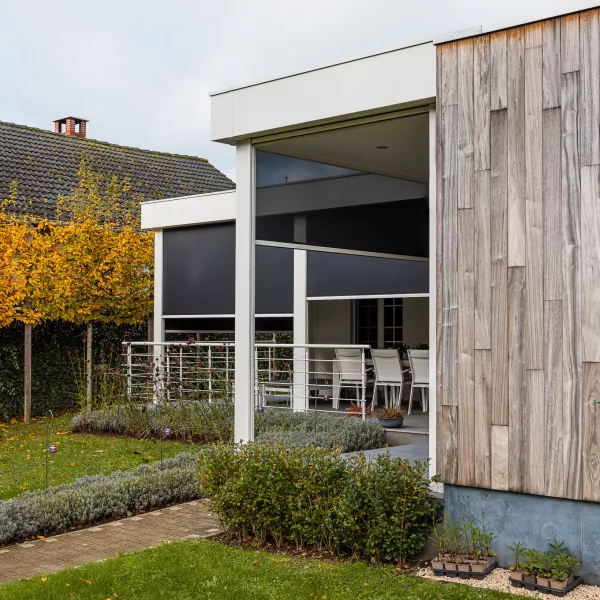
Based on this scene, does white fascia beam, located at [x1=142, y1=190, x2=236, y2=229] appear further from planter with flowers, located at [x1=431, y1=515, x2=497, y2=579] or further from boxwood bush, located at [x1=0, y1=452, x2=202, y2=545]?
planter with flowers, located at [x1=431, y1=515, x2=497, y2=579]

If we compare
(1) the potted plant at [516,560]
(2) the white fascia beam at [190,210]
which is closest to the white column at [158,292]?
(2) the white fascia beam at [190,210]

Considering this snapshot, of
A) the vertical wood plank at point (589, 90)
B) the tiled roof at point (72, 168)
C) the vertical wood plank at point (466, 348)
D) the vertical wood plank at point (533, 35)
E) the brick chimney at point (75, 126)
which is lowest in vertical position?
the vertical wood plank at point (466, 348)

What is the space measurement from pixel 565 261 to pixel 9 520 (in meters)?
4.23

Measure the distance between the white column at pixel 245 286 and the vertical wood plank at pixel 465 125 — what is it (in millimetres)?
2247

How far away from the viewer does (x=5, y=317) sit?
493 inches

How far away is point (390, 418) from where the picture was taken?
31.2ft

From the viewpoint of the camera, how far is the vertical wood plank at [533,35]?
4969 millimetres

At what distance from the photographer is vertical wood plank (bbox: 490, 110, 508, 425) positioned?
5020 mm

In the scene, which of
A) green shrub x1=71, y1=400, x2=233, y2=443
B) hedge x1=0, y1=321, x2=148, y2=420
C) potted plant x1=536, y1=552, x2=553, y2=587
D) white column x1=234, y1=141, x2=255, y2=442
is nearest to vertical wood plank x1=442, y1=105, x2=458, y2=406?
potted plant x1=536, y1=552, x2=553, y2=587

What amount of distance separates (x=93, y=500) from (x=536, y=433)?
3.64 m

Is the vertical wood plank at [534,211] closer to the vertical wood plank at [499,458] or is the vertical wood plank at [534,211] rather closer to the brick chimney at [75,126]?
the vertical wood plank at [499,458]

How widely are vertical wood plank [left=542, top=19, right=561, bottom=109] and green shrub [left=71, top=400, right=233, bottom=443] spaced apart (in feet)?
20.7

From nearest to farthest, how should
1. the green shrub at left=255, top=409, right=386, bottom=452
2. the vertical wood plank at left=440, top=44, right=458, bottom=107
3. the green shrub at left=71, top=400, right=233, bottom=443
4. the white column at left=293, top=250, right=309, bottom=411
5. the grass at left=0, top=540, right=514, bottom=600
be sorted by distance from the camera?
the grass at left=0, top=540, right=514, bottom=600
the vertical wood plank at left=440, top=44, right=458, bottom=107
the green shrub at left=255, top=409, right=386, bottom=452
the green shrub at left=71, top=400, right=233, bottom=443
the white column at left=293, top=250, right=309, bottom=411

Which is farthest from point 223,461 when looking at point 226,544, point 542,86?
point 542,86
